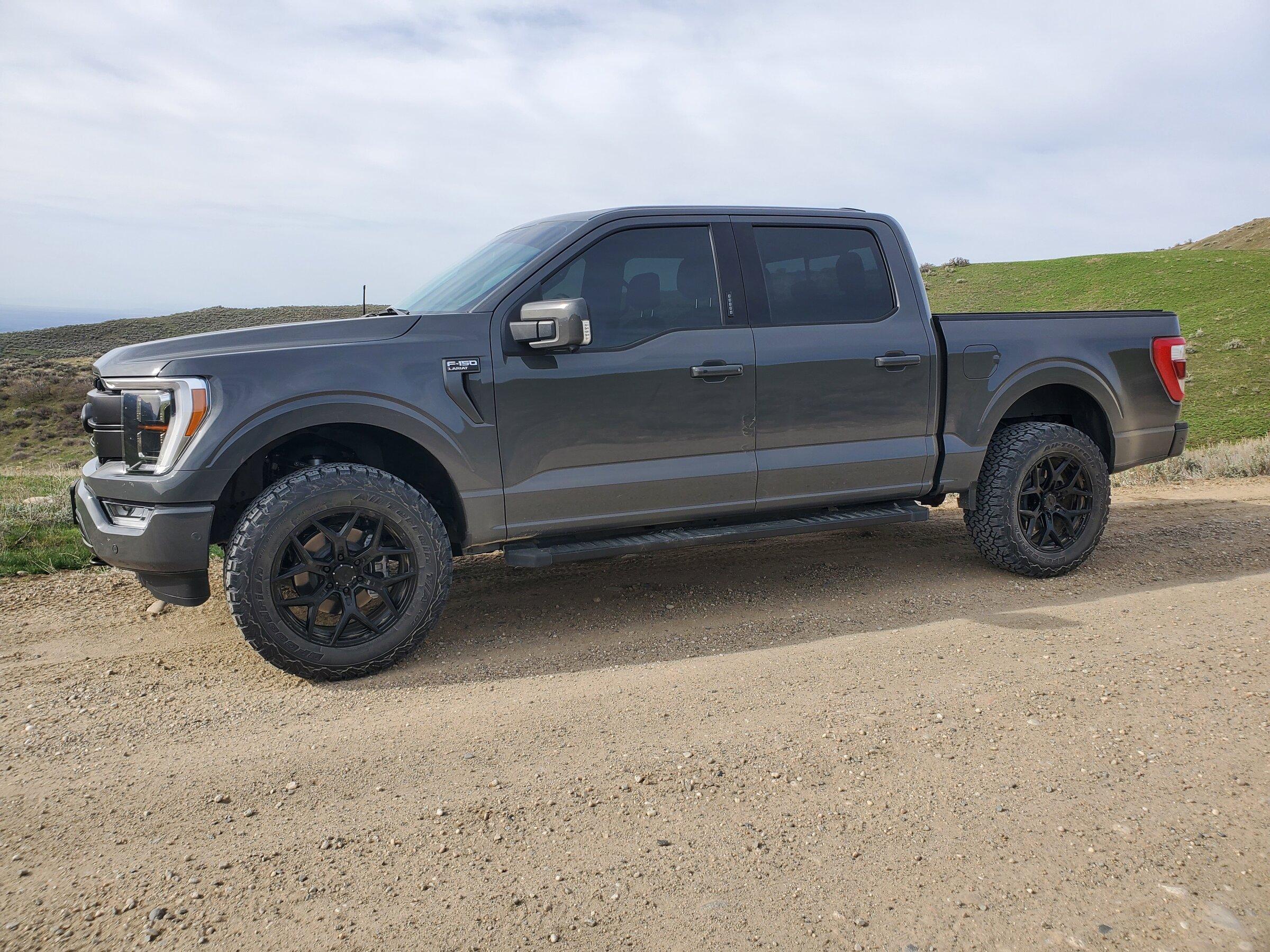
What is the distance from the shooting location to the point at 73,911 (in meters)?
2.35

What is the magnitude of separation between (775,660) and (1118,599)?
2229mm

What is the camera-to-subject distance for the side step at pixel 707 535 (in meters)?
4.34

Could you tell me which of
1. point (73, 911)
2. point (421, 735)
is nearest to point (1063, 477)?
point (421, 735)

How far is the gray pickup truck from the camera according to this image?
3879 mm

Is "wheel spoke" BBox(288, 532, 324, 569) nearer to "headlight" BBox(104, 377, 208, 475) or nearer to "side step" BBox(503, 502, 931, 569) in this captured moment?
"headlight" BBox(104, 377, 208, 475)

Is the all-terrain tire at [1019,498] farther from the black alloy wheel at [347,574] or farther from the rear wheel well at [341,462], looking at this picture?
the black alloy wheel at [347,574]

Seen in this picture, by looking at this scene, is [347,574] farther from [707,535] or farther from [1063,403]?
[1063,403]

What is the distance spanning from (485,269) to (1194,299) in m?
34.4

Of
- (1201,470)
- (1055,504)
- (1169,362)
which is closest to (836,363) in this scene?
(1055,504)

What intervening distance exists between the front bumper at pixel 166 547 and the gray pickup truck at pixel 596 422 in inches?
0.4

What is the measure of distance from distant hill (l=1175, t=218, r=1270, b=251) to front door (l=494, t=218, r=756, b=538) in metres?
58.0

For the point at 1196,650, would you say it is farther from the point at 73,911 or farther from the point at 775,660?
the point at 73,911

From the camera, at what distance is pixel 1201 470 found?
977cm

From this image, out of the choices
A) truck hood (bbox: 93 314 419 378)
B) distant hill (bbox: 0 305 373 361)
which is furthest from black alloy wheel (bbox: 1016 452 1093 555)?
distant hill (bbox: 0 305 373 361)
